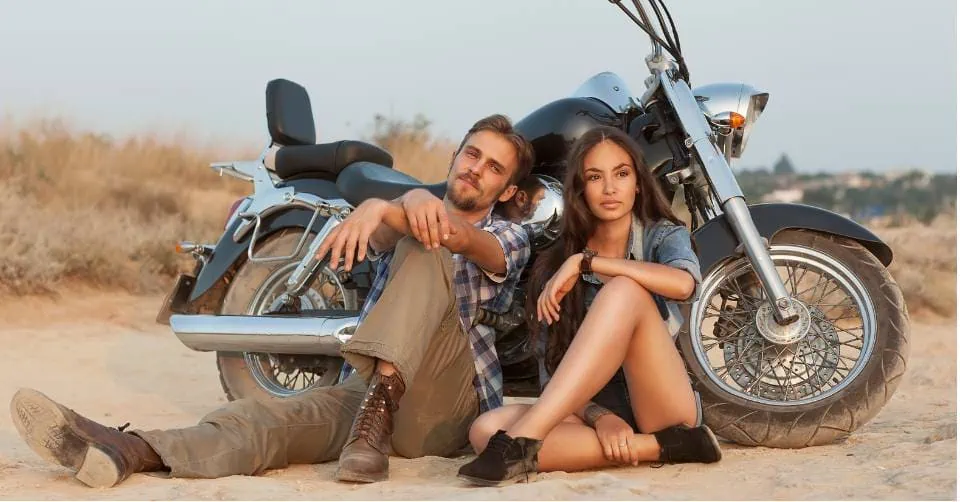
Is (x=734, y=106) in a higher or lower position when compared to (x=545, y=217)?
higher

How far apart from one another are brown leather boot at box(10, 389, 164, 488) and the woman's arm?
1363mm

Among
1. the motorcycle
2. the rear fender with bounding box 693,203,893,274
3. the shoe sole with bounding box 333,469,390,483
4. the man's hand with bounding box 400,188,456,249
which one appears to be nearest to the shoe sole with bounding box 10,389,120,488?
the shoe sole with bounding box 333,469,390,483

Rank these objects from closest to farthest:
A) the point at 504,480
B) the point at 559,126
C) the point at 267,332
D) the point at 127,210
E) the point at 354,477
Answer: the point at 504,480, the point at 354,477, the point at 559,126, the point at 267,332, the point at 127,210

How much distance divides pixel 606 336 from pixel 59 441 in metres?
1.44

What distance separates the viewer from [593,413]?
10.9 feet

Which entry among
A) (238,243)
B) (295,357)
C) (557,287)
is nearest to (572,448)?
(557,287)

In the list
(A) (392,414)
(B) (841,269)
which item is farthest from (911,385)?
(A) (392,414)

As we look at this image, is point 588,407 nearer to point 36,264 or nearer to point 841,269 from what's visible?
point 841,269

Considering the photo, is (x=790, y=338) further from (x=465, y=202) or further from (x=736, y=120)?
(x=465, y=202)

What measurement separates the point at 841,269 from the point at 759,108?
61 centimetres

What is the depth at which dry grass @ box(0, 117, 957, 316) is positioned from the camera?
7.92m

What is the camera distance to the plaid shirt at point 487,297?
11.8 ft

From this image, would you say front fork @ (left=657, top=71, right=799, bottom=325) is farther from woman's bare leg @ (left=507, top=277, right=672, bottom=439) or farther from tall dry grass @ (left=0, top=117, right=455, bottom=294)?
tall dry grass @ (left=0, top=117, right=455, bottom=294)

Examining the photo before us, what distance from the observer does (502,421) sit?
10.8ft
